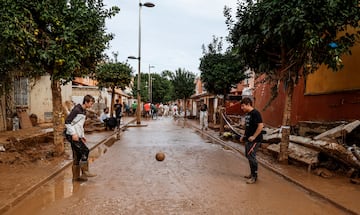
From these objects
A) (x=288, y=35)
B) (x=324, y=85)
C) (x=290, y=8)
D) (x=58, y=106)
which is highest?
(x=290, y=8)

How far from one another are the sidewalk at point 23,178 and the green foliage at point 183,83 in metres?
30.1

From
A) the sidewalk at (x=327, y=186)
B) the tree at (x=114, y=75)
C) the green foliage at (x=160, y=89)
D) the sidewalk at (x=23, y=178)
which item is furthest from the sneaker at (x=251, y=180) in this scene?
the green foliage at (x=160, y=89)

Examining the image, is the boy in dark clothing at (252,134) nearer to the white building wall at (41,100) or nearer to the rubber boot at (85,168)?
the rubber boot at (85,168)

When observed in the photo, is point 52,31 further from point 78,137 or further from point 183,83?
point 183,83

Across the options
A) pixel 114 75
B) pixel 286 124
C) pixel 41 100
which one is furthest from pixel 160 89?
pixel 286 124

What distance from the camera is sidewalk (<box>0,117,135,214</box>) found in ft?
15.7

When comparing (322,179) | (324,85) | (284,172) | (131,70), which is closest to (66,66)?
(284,172)

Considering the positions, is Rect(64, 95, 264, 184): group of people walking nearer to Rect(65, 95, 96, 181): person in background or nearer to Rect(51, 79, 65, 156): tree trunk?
Rect(65, 95, 96, 181): person in background

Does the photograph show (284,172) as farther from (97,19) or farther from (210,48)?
(210,48)

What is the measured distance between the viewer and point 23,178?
19.8 feet

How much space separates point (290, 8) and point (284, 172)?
3.72 metres

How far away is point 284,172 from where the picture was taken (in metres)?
7.02

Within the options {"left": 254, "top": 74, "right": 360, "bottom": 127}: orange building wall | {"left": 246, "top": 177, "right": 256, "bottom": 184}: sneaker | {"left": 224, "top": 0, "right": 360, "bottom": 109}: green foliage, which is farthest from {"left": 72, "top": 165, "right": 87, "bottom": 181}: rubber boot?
{"left": 254, "top": 74, "right": 360, "bottom": 127}: orange building wall

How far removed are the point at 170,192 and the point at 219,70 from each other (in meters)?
12.0
